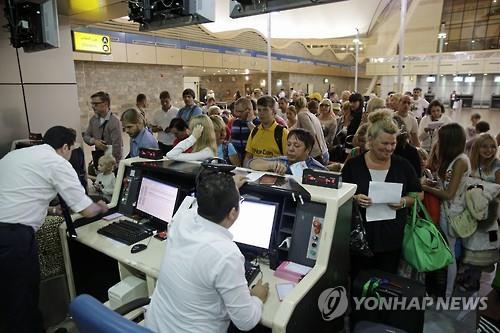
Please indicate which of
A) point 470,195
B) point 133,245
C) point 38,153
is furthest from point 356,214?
point 38,153

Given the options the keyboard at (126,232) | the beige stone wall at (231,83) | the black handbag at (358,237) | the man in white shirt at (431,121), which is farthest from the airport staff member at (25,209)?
the beige stone wall at (231,83)

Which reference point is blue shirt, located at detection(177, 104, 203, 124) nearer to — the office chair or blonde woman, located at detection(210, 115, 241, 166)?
blonde woman, located at detection(210, 115, 241, 166)

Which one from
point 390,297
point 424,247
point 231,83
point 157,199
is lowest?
point 390,297

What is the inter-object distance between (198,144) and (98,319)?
176 centimetres

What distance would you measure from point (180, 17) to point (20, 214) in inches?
91.4

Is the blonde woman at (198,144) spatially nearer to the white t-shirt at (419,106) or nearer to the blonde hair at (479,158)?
the blonde hair at (479,158)

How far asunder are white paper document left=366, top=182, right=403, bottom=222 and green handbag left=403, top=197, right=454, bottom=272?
0.20 metres

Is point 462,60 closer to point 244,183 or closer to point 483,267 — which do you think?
point 483,267

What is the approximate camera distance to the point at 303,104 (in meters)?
4.68

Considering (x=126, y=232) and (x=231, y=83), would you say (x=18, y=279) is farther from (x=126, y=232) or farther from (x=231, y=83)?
(x=231, y=83)

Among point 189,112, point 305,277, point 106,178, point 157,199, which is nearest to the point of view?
point 305,277

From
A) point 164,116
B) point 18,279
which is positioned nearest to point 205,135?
point 18,279

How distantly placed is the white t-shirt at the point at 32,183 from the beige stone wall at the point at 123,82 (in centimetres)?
769

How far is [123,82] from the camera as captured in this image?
1048 cm
